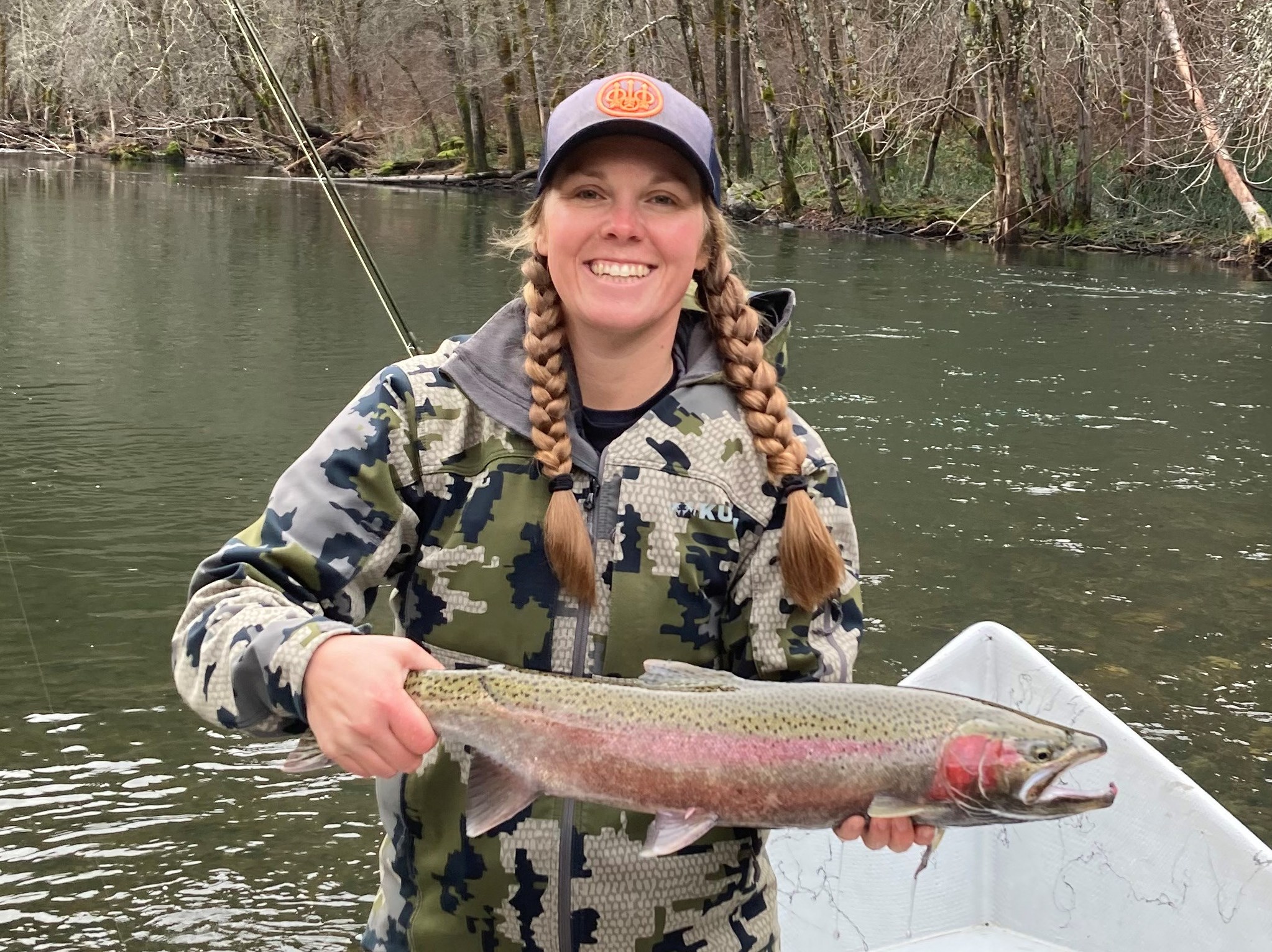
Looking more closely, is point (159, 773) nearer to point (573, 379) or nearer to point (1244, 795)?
point (573, 379)

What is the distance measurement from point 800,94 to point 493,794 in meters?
26.1

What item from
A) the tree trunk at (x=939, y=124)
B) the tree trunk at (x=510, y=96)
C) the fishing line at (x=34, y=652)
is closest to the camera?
the fishing line at (x=34, y=652)

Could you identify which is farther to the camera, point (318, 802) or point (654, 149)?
point (318, 802)

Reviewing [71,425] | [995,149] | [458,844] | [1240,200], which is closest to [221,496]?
[71,425]

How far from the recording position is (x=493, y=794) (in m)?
2.04

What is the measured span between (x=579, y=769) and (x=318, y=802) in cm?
294

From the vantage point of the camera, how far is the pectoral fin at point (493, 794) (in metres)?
2.01

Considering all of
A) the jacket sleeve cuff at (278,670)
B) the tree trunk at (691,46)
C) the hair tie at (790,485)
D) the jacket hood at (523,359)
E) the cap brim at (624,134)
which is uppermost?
the tree trunk at (691,46)

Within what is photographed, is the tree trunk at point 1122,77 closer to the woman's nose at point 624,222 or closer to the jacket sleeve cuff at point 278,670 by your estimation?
the woman's nose at point 624,222

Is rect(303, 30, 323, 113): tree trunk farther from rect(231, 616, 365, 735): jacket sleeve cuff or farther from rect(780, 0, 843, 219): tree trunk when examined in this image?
rect(231, 616, 365, 735): jacket sleeve cuff

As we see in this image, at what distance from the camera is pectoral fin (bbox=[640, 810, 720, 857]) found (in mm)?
1965

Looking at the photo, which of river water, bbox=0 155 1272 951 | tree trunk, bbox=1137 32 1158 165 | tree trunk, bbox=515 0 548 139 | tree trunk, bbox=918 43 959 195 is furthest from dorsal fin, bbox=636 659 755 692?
tree trunk, bbox=515 0 548 139

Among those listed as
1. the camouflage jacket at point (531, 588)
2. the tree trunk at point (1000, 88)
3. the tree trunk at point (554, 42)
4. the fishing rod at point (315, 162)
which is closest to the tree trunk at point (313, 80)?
the tree trunk at point (554, 42)

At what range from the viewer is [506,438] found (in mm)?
2246
